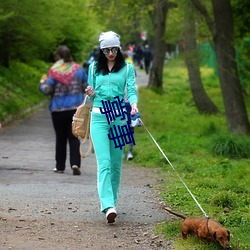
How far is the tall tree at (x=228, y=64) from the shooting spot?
16.3 metres

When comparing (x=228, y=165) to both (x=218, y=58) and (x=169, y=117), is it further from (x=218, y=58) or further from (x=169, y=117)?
(x=169, y=117)

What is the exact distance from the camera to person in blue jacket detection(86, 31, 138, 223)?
7578 millimetres

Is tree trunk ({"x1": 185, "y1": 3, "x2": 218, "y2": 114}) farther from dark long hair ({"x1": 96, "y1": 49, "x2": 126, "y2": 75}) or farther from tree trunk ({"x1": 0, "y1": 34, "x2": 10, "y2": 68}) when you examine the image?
dark long hair ({"x1": 96, "y1": 49, "x2": 126, "y2": 75})

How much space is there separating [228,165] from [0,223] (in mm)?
5421

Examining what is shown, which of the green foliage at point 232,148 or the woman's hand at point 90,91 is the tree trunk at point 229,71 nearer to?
the green foliage at point 232,148

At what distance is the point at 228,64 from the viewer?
54.0 ft

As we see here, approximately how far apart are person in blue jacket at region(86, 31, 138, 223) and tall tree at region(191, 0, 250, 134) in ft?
28.7

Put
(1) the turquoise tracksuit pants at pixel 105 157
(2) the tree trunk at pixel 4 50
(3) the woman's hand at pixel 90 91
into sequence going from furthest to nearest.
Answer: (2) the tree trunk at pixel 4 50 < (3) the woman's hand at pixel 90 91 < (1) the turquoise tracksuit pants at pixel 105 157

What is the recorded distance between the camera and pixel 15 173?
11.5 m

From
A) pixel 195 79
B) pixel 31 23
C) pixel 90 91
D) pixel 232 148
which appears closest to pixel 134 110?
pixel 90 91

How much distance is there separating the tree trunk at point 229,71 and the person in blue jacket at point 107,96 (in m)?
8.76

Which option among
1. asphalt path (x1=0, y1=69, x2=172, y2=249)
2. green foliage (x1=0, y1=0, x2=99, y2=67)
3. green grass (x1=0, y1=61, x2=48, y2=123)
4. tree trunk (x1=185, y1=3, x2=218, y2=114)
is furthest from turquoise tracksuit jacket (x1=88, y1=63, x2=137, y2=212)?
tree trunk (x1=185, y1=3, x2=218, y2=114)

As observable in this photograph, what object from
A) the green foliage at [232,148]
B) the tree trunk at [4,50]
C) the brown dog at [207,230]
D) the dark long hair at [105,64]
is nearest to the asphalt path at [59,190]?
the brown dog at [207,230]

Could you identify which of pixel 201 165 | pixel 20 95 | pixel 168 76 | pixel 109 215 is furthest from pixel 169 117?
pixel 168 76
